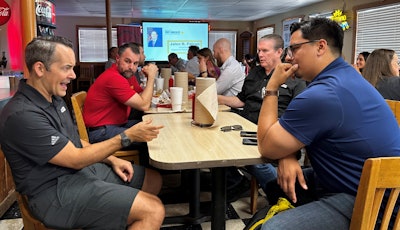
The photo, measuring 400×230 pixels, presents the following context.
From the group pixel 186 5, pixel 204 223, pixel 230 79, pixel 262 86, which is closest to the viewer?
pixel 204 223

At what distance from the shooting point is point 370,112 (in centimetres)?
136

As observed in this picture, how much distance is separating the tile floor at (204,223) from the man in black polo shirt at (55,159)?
978 mm

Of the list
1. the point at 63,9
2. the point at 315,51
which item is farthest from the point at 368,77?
the point at 63,9

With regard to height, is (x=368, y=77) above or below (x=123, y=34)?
below

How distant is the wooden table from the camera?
1411 millimetres

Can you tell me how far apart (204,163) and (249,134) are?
524 mm

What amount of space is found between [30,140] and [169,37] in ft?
27.8

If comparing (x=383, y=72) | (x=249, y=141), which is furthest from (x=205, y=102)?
(x=383, y=72)

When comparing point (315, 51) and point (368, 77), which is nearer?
point (315, 51)

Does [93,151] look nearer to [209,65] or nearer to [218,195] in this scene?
[218,195]

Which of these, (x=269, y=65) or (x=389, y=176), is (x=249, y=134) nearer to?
(x=389, y=176)

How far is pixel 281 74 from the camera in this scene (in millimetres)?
1609

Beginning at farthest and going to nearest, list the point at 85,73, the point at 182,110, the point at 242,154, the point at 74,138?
1. the point at 85,73
2. the point at 182,110
3. the point at 74,138
4. the point at 242,154

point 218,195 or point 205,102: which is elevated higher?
point 205,102
